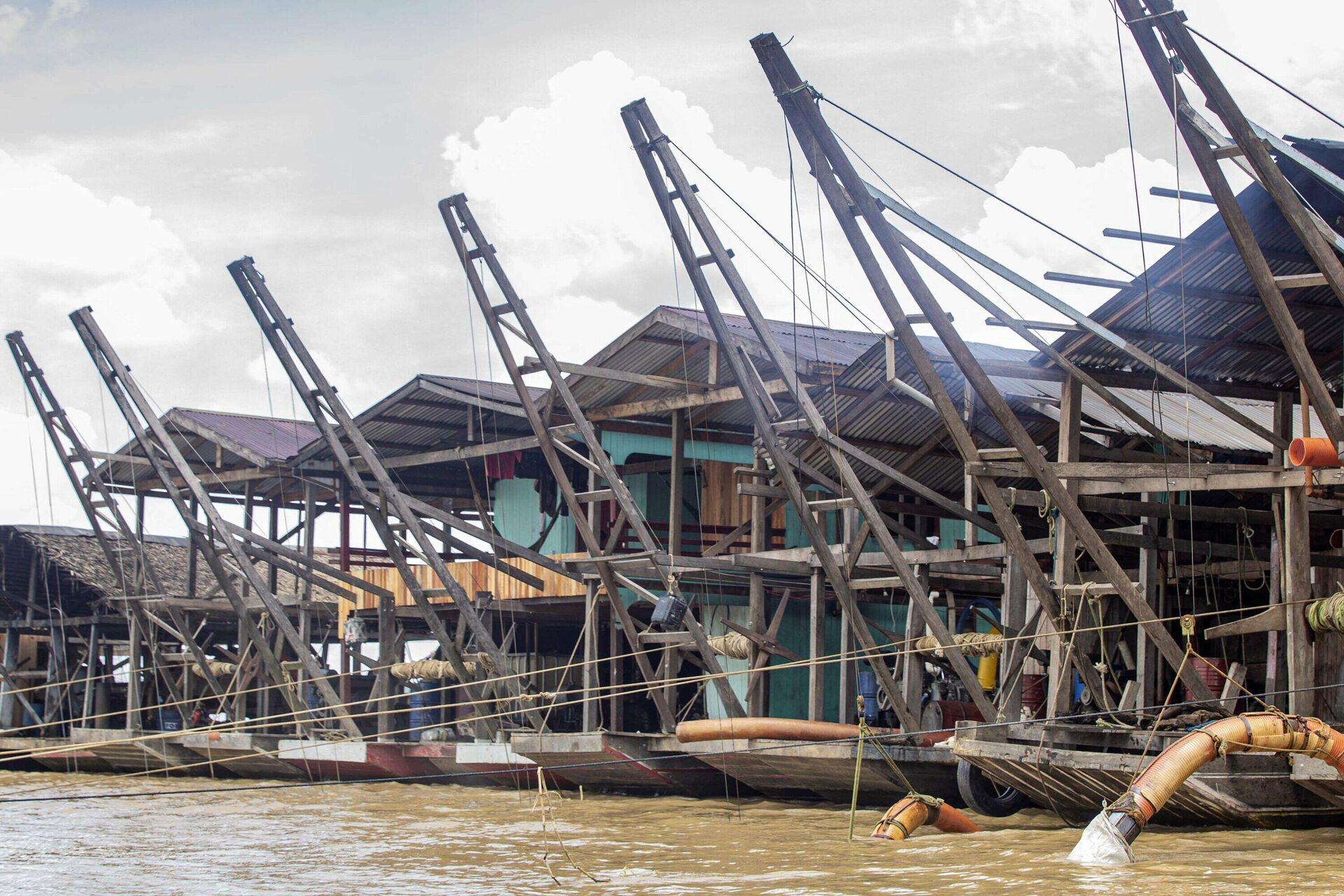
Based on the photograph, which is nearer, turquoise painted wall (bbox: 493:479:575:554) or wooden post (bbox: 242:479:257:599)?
turquoise painted wall (bbox: 493:479:575:554)

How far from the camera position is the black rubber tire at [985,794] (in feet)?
48.7

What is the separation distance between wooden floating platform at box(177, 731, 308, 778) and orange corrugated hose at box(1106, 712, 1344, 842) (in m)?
14.8

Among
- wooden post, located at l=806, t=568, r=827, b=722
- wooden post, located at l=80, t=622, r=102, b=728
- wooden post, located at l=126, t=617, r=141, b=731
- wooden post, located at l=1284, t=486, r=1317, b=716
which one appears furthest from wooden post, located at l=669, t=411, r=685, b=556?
wooden post, located at l=80, t=622, r=102, b=728

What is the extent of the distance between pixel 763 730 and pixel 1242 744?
5.38 m

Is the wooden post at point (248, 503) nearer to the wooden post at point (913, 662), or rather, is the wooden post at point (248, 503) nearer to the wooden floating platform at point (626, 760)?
the wooden floating platform at point (626, 760)

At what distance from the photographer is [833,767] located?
625 inches

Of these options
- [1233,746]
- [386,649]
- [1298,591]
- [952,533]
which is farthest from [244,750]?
[1298,591]

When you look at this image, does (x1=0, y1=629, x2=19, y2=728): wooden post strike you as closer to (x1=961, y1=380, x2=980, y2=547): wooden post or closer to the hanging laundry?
the hanging laundry

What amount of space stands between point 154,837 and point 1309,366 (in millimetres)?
12039

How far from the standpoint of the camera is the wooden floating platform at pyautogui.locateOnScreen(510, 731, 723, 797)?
17.7 m

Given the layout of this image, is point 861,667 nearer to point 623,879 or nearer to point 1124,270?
point 1124,270

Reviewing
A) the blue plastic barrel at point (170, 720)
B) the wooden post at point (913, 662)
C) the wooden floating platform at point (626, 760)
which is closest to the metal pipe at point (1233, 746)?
the wooden post at point (913, 662)

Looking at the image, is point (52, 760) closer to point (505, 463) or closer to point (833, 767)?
point (505, 463)

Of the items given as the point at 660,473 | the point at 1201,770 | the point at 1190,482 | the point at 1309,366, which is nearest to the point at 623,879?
the point at 1201,770
